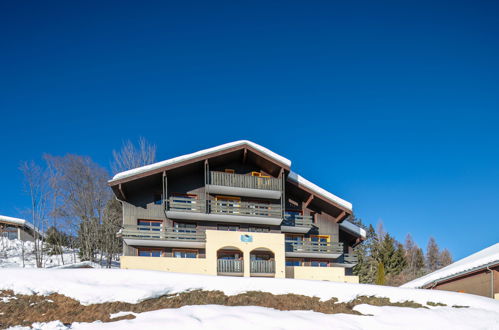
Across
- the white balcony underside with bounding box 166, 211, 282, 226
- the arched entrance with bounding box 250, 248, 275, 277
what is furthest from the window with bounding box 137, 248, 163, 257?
the arched entrance with bounding box 250, 248, 275, 277

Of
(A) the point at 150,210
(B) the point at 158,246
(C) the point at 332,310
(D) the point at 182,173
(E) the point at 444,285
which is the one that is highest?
(D) the point at 182,173

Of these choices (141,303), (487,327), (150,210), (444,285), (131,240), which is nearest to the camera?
(141,303)

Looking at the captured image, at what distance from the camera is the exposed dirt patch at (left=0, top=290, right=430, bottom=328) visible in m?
10.7

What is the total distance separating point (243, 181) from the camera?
2489 cm

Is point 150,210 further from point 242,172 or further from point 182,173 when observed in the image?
point 242,172

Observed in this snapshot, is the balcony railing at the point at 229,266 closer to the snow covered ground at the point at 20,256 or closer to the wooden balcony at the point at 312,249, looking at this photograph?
the wooden balcony at the point at 312,249

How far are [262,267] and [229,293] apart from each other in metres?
10.5

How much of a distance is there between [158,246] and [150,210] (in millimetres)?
2233

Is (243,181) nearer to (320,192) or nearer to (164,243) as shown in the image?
(320,192)

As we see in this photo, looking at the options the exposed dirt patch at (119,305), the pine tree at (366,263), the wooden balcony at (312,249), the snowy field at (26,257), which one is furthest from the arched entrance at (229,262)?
the pine tree at (366,263)

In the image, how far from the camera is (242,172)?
26.6 m

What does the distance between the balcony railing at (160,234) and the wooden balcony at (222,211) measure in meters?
0.94

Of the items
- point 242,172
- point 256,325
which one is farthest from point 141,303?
point 242,172

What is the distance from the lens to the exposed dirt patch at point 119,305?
35.2 ft
